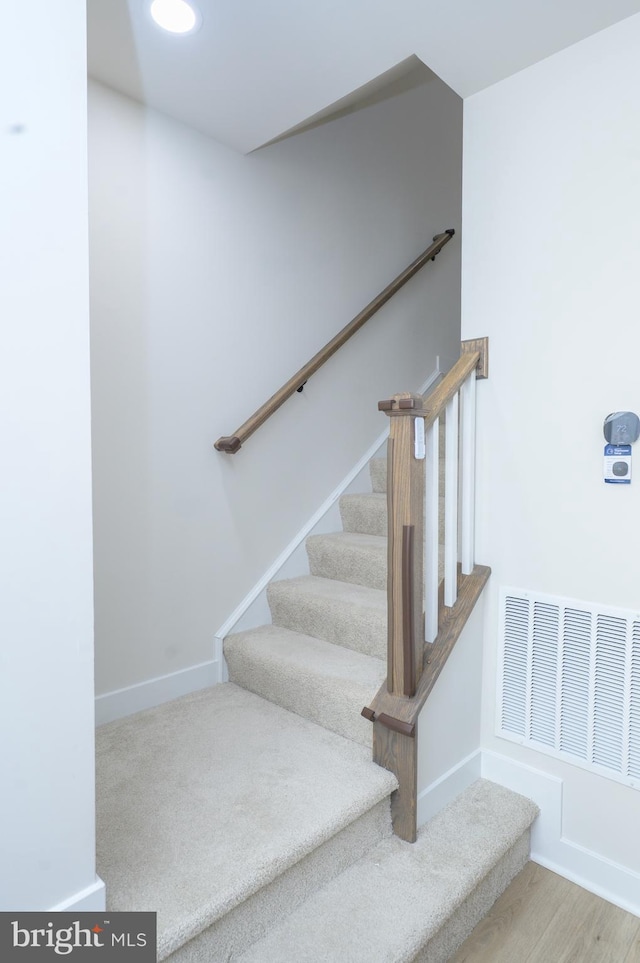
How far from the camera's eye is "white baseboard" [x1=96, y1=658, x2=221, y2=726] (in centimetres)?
191

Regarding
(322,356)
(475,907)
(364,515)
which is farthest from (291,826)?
(322,356)

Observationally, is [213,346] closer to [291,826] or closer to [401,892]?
[291,826]

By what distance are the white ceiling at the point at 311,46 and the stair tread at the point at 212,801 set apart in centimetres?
213

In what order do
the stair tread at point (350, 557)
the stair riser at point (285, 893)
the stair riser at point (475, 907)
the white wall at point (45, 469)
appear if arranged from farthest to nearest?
the stair tread at point (350, 557), the stair riser at point (475, 907), the stair riser at point (285, 893), the white wall at point (45, 469)

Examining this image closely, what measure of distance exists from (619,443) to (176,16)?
1726 mm

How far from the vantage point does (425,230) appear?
3.19 metres

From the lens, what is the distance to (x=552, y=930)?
1.50m

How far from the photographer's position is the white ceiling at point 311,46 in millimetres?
1505

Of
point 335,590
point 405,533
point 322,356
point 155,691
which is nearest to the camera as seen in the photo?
point 405,533

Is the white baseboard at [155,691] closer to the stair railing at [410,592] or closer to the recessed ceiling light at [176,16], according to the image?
A: the stair railing at [410,592]

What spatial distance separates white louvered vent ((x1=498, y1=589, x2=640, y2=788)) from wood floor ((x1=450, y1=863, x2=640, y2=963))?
0.37 metres

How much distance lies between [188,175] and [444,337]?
185 cm

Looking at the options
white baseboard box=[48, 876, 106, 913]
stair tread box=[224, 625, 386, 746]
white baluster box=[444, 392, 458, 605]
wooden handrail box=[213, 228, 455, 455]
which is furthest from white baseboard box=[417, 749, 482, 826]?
wooden handrail box=[213, 228, 455, 455]

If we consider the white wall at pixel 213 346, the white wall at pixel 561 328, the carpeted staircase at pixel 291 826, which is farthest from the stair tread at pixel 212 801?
the white wall at pixel 561 328
